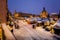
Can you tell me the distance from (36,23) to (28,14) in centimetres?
23

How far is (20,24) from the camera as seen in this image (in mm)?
2139

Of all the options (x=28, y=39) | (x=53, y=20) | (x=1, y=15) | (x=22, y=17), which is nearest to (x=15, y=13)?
(x=22, y=17)

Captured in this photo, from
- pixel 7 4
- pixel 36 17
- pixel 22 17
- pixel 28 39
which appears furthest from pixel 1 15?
pixel 28 39

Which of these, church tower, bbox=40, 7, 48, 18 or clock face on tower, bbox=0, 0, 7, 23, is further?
clock face on tower, bbox=0, 0, 7, 23

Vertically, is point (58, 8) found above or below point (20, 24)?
above

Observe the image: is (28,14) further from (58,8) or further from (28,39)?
(28,39)

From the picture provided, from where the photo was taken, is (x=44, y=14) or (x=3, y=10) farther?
(x=3, y=10)

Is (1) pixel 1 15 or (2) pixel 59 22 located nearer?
(2) pixel 59 22

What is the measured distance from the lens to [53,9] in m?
2.28

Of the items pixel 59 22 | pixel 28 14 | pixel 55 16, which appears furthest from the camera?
pixel 28 14

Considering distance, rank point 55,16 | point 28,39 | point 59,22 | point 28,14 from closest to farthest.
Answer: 1. point 28,39
2. point 59,22
3. point 55,16
4. point 28,14

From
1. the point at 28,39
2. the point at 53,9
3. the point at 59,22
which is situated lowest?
the point at 28,39

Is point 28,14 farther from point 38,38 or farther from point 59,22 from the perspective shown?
point 38,38

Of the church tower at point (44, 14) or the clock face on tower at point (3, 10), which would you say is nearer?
the church tower at point (44, 14)
